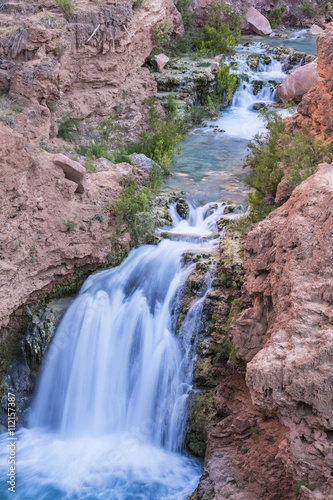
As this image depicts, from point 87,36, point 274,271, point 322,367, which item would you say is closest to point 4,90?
point 87,36

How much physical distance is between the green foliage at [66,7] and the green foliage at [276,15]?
46.7 feet

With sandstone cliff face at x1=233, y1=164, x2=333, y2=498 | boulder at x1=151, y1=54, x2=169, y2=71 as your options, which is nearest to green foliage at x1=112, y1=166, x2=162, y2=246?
sandstone cliff face at x1=233, y1=164, x2=333, y2=498

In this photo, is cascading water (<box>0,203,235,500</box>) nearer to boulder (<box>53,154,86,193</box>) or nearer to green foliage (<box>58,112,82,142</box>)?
boulder (<box>53,154,86,193</box>)

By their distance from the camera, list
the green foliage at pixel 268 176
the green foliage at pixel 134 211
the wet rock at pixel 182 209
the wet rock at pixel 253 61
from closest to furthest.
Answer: the green foliage at pixel 268 176 < the green foliage at pixel 134 211 < the wet rock at pixel 182 209 < the wet rock at pixel 253 61

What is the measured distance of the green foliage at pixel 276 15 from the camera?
2205 centimetres

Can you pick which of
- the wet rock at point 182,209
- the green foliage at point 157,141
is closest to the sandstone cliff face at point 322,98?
the wet rock at point 182,209

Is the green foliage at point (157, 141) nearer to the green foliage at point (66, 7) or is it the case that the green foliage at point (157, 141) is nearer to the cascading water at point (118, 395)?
the green foliage at point (66, 7)

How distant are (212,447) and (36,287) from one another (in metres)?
3.59

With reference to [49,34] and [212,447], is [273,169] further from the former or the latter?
[49,34]

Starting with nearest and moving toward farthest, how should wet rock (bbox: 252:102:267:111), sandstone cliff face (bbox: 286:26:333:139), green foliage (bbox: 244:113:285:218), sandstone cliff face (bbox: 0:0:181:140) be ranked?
sandstone cliff face (bbox: 286:26:333:139) → green foliage (bbox: 244:113:285:218) → sandstone cliff face (bbox: 0:0:181:140) → wet rock (bbox: 252:102:267:111)

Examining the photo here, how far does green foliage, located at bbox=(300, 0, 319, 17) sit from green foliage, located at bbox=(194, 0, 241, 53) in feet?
20.8

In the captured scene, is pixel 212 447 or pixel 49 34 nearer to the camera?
pixel 212 447

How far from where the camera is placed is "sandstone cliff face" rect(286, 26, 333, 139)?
21.2 feet

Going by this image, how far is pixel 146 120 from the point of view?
481 inches
